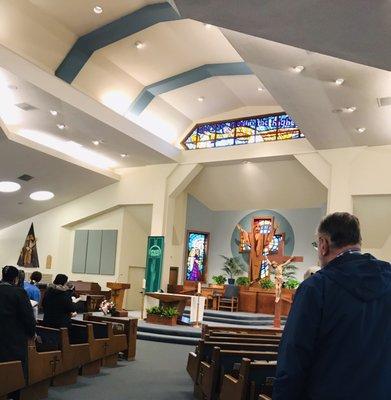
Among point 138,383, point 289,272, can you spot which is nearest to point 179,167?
point 289,272

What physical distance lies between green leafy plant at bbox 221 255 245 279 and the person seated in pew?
11606 mm

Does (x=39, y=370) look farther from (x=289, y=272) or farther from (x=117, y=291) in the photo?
(x=289, y=272)

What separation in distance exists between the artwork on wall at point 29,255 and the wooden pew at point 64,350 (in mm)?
10805

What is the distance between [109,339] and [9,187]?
7.73 meters

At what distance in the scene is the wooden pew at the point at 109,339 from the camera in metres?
5.94

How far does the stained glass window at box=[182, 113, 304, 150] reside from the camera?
491 inches

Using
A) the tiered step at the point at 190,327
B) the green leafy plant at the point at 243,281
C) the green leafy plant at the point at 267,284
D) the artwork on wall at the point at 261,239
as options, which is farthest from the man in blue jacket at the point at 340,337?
the artwork on wall at the point at 261,239

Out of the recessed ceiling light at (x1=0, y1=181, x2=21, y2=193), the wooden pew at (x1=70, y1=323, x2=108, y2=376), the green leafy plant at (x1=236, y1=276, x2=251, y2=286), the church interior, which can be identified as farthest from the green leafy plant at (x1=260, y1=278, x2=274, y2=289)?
the wooden pew at (x1=70, y1=323, x2=108, y2=376)

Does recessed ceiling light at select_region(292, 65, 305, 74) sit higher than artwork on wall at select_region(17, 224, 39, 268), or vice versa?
recessed ceiling light at select_region(292, 65, 305, 74)

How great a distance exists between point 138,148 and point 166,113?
4.34 ft

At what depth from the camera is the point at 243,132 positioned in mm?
13125

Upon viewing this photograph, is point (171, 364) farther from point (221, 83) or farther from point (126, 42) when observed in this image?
point (221, 83)

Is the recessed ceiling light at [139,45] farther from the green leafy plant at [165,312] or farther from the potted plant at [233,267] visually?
the potted plant at [233,267]

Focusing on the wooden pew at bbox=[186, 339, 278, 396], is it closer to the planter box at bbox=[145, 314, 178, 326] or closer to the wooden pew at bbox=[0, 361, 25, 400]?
the wooden pew at bbox=[0, 361, 25, 400]
